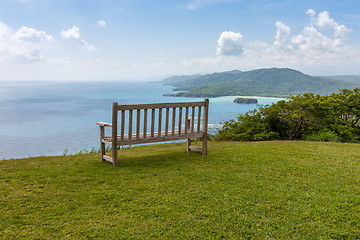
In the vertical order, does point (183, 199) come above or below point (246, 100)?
above

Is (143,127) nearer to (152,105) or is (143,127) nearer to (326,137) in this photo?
(152,105)

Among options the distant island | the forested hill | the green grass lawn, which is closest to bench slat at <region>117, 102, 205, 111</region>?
the green grass lawn

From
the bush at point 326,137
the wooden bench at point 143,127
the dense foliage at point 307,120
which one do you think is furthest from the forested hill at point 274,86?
the wooden bench at point 143,127

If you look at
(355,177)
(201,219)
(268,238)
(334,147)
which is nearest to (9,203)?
(201,219)

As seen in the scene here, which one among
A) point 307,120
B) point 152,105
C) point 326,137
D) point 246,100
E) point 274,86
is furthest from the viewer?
point 274,86

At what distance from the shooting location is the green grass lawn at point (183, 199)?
2945 mm

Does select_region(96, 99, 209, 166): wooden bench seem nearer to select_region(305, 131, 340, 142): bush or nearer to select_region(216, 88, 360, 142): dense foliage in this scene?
select_region(305, 131, 340, 142): bush

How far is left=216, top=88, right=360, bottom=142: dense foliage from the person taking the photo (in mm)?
10836

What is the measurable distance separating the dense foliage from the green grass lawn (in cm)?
539

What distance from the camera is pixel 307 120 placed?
11320 mm

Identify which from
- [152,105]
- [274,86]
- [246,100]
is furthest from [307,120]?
[274,86]

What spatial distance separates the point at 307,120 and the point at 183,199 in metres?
9.57

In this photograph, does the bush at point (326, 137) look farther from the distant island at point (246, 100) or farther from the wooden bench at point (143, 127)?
the distant island at point (246, 100)

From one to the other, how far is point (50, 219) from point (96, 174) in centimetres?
180
